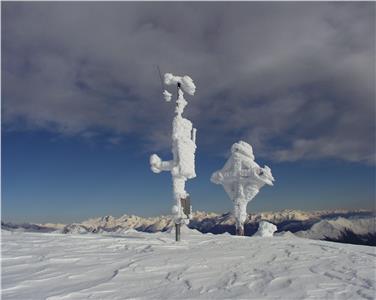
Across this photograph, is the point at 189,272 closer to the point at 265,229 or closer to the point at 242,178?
the point at 242,178

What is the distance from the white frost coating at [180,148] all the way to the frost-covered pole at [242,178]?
200 inches

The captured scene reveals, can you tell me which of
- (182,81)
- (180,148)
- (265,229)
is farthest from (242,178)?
(182,81)

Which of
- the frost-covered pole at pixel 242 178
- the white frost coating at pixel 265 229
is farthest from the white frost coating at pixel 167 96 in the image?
the white frost coating at pixel 265 229

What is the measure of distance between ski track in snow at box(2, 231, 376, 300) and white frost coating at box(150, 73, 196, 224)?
672 centimetres

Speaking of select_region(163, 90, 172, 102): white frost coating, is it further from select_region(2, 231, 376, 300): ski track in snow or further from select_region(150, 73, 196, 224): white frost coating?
select_region(2, 231, 376, 300): ski track in snow

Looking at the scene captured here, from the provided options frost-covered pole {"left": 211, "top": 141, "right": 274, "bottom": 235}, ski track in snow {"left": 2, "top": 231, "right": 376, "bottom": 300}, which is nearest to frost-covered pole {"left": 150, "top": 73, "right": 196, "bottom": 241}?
frost-covered pole {"left": 211, "top": 141, "right": 274, "bottom": 235}

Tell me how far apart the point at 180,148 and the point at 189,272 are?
11.5m

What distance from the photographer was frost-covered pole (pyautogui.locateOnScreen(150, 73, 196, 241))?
824 inches

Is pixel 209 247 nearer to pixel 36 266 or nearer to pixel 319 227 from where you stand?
pixel 36 266

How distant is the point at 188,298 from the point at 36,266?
5501mm

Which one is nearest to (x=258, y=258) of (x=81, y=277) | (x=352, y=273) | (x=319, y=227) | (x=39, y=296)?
(x=352, y=273)

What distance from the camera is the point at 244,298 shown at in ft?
25.3

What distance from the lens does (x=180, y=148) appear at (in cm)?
2105

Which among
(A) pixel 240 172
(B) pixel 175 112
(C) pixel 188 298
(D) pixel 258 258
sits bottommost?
(C) pixel 188 298
